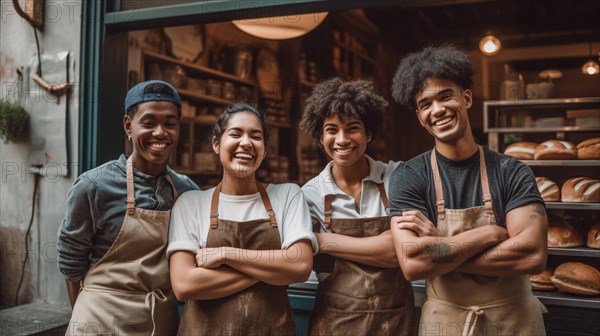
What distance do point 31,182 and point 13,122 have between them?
14.8 inches

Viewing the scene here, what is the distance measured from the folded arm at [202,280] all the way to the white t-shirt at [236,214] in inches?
2.5

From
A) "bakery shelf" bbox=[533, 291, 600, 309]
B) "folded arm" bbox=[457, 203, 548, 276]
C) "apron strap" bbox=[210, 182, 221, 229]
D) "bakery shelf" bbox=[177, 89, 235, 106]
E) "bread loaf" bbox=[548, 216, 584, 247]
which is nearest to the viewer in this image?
"folded arm" bbox=[457, 203, 548, 276]

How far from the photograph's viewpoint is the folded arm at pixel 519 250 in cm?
177

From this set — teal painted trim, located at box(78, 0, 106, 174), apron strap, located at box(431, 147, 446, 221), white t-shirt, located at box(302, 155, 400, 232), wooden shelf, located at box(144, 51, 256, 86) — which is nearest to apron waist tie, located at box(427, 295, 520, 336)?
apron strap, located at box(431, 147, 446, 221)

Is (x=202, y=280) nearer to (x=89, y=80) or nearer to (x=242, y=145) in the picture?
(x=242, y=145)

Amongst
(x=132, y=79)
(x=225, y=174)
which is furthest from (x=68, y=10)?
(x=225, y=174)

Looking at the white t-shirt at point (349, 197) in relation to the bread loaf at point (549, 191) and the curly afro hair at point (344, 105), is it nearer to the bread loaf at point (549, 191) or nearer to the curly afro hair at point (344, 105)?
the curly afro hair at point (344, 105)

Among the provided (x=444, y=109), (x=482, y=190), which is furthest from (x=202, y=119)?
(x=482, y=190)

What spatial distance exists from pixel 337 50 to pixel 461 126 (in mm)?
3876

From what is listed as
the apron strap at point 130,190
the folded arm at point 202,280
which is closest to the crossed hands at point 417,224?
the folded arm at point 202,280

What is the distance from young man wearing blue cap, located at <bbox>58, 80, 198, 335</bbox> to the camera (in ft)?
6.81

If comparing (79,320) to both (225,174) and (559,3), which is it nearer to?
(225,174)

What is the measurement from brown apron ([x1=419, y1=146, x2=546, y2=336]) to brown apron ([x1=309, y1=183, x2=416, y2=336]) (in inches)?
5.8

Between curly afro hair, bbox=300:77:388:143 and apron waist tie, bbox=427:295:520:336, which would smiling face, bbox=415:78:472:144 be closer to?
curly afro hair, bbox=300:77:388:143
